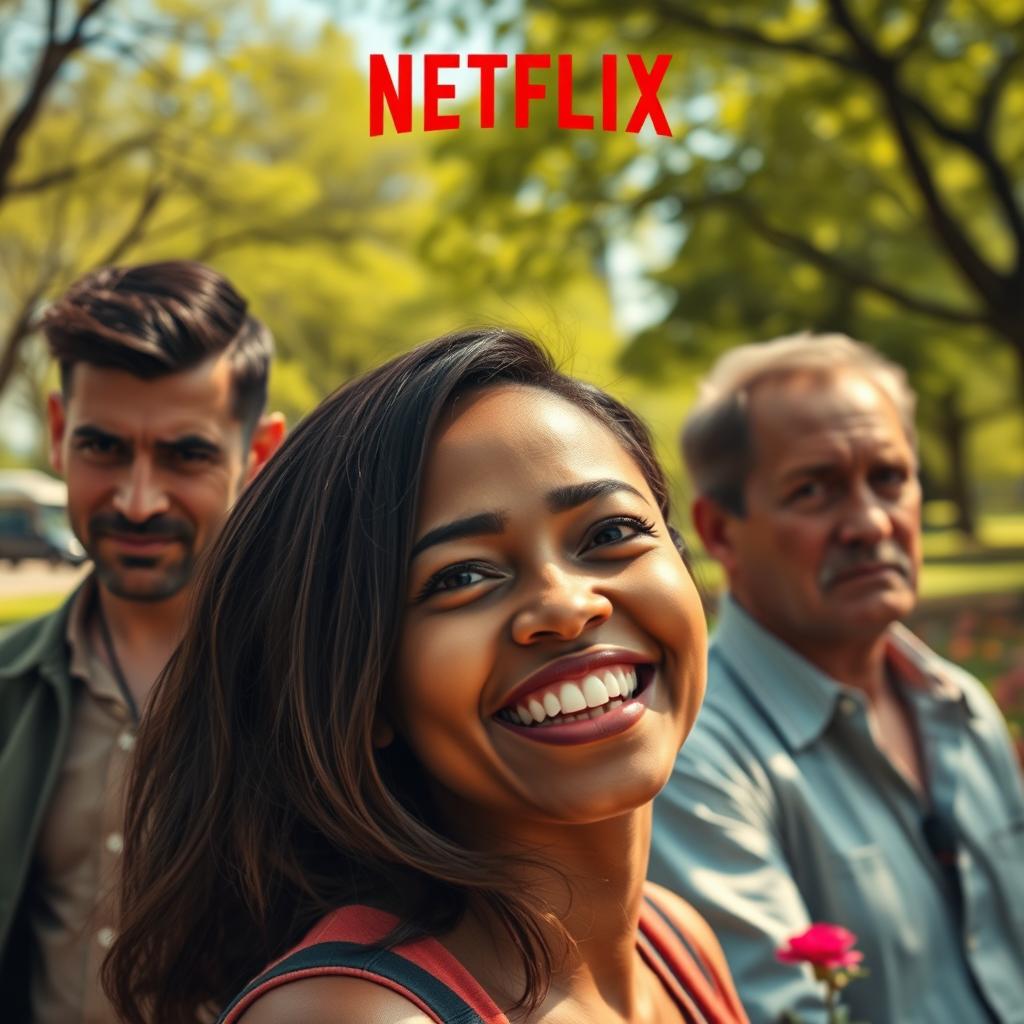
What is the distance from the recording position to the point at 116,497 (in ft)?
9.28

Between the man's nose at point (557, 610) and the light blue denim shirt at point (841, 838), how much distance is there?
1.43 m

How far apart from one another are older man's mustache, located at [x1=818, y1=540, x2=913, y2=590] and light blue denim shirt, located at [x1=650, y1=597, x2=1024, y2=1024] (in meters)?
0.21

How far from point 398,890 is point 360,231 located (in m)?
18.8

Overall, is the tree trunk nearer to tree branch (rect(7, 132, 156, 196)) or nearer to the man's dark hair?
tree branch (rect(7, 132, 156, 196))

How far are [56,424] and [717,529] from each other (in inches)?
66.4

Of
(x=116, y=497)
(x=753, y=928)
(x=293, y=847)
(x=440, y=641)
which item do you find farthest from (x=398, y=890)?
(x=116, y=497)

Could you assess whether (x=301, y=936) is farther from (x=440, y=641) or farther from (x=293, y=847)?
(x=440, y=641)

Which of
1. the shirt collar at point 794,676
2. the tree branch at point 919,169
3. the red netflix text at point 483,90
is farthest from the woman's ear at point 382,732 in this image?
the tree branch at point 919,169

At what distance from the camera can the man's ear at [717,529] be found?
3600mm

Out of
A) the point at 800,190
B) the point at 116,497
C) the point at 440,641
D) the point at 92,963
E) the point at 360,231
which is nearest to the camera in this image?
the point at 440,641

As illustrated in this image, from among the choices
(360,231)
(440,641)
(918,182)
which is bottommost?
(440,641)

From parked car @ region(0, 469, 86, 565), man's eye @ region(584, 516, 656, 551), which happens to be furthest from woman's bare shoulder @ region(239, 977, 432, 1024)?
parked car @ region(0, 469, 86, 565)

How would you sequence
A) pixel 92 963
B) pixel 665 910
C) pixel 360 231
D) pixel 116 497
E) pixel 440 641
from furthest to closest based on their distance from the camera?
1. pixel 360 231
2. pixel 116 497
3. pixel 92 963
4. pixel 665 910
5. pixel 440 641

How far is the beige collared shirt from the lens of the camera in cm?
264
